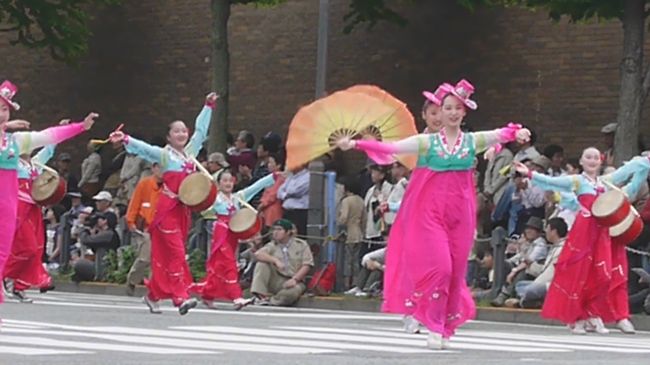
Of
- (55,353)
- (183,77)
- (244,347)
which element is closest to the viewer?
(55,353)

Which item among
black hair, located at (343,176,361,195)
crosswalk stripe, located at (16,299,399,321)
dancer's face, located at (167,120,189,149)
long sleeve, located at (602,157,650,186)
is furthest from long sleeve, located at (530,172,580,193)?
black hair, located at (343,176,361,195)

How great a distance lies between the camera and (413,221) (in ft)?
49.6

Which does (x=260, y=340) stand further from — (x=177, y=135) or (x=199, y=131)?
(x=199, y=131)

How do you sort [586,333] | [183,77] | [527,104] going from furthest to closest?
[183,77]
[527,104]
[586,333]

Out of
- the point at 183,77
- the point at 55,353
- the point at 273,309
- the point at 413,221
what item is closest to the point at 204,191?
the point at 273,309

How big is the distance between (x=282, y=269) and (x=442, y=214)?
1021 cm

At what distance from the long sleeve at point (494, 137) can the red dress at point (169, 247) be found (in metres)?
5.63

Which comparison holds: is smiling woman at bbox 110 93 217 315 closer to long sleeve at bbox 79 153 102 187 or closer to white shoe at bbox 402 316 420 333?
Result: white shoe at bbox 402 316 420 333

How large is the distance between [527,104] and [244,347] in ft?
54.6

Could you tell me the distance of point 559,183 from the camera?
1917 centimetres

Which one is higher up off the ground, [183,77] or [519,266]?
[183,77]

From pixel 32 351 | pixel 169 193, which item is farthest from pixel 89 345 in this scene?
pixel 169 193

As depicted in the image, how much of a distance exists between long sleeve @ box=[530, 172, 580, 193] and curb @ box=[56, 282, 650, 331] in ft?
Answer: 7.69

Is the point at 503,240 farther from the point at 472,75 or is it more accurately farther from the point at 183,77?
the point at 183,77
